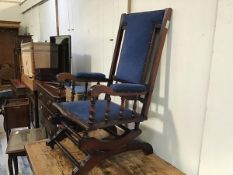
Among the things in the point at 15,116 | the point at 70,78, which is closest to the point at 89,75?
the point at 70,78

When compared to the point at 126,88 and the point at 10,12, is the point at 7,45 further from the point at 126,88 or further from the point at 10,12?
the point at 126,88

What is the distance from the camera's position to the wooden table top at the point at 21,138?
5.95ft

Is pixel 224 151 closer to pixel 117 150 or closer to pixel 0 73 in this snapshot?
pixel 117 150

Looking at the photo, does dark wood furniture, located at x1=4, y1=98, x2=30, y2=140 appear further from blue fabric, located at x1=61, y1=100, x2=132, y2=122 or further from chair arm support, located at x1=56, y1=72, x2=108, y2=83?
blue fabric, located at x1=61, y1=100, x2=132, y2=122

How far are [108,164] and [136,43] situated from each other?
2.67 ft

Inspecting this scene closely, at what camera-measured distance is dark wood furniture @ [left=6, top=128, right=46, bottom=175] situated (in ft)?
5.87

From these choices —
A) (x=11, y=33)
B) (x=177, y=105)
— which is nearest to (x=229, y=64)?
(x=177, y=105)

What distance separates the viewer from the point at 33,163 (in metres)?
1.36

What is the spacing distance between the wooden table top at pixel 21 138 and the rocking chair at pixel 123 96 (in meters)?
0.45

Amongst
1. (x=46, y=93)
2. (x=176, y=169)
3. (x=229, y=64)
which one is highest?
(x=229, y=64)

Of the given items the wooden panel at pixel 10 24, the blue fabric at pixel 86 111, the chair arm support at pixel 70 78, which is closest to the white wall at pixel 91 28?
the chair arm support at pixel 70 78

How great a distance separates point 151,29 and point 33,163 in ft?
3.68

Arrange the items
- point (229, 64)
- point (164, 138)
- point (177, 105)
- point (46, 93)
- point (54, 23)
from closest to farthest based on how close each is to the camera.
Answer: point (229, 64) → point (177, 105) → point (164, 138) → point (46, 93) → point (54, 23)

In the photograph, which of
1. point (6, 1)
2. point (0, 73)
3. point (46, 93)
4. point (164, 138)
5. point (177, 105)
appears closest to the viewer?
point (177, 105)
